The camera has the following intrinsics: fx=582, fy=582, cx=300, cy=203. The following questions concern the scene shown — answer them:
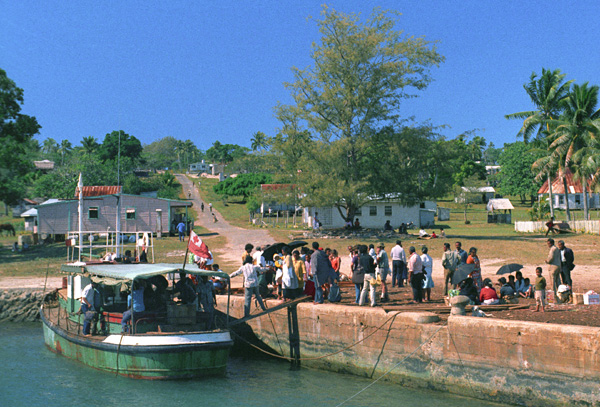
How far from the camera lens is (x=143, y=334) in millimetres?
15250

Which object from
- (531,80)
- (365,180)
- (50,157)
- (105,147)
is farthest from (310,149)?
(50,157)

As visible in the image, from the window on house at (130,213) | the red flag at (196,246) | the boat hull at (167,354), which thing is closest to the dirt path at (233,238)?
the window on house at (130,213)

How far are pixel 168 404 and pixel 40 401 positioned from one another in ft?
10.9

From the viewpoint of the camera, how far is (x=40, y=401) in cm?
1443

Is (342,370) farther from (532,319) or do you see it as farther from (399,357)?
(532,319)

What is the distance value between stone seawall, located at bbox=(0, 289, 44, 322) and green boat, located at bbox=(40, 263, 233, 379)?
838 cm

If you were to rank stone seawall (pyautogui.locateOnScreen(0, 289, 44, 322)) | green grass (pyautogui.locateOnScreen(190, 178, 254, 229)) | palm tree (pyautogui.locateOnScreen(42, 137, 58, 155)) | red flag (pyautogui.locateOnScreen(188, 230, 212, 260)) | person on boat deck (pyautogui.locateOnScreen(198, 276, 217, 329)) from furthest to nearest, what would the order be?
palm tree (pyautogui.locateOnScreen(42, 137, 58, 155)), green grass (pyautogui.locateOnScreen(190, 178, 254, 229)), stone seawall (pyautogui.locateOnScreen(0, 289, 44, 322)), person on boat deck (pyautogui.locateOnScreen(198, 276, 217, 329)), red flag (pyautogui.locateOnScreen(188, 230, 212, 260))

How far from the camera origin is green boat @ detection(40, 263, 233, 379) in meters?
15.0

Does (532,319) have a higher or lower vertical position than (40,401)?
higher

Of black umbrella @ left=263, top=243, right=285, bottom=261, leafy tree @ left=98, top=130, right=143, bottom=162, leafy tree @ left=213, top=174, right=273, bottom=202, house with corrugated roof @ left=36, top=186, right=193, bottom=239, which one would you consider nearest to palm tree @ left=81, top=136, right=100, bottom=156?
leafy tree @ left=98, top=130, right=143, bottom=162

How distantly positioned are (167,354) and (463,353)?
733 centimetres

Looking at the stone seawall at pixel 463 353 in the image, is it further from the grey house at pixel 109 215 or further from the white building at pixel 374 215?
the white building at pixel 374 215

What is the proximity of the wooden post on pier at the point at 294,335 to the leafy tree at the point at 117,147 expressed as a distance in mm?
102820

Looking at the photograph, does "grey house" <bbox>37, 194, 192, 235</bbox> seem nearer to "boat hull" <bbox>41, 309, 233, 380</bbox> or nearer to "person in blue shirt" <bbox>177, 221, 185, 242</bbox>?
"person in blue shirt" <bbox>177, 221, 185, 242</bbox>
